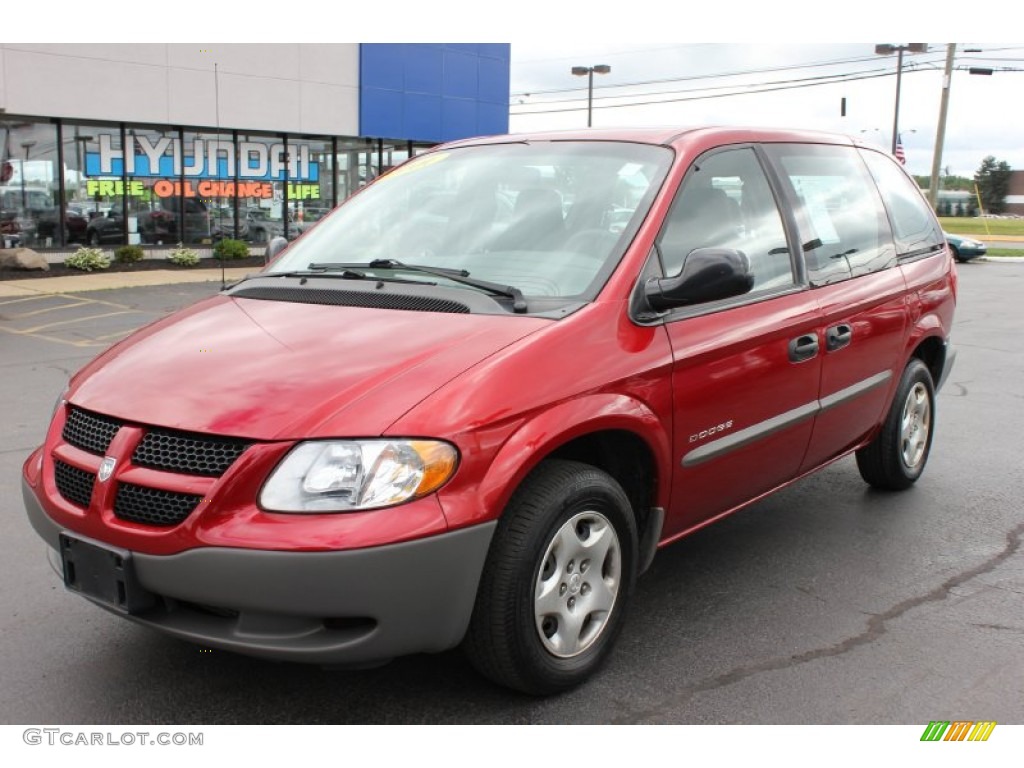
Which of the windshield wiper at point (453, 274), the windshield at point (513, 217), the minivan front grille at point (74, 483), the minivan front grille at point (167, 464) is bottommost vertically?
the minivan front grille at point (74, 483)

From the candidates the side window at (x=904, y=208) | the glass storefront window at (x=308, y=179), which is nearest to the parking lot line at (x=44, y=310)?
the glass storefront window at (x=308, y=179)

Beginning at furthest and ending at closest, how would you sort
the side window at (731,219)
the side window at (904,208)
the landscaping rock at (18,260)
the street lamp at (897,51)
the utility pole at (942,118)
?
1. the street lamp at (897,51)
2. the utility pole at (942,118)
3. the landscaping rock at (18,260)
4. the side window at (904,208)
5. the side window at (731,219)

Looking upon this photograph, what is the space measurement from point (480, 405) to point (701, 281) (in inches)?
39.2

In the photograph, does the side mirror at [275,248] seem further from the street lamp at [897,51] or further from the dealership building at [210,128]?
the street lamp at [897,51]

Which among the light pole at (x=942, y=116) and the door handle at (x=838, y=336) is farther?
the light pole at (x=942, y=116)

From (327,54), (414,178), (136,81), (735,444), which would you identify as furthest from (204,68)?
(735,444)

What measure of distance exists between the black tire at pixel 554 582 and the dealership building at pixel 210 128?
15.6 meters

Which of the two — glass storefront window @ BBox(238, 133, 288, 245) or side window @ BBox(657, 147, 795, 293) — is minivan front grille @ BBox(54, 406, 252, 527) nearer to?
side window @ BBox(657, 147, 795, 293)

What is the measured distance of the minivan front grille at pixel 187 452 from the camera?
9.18ft

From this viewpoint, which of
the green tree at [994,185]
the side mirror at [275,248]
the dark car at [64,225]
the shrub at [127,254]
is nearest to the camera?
the side mirror at [275,248]

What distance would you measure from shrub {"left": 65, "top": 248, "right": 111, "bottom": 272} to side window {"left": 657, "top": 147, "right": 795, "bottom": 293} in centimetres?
1754

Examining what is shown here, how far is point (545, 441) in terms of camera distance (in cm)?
301

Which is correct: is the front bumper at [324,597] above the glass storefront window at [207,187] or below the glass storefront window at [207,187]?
below

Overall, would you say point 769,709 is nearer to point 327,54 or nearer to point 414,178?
point 414,178
